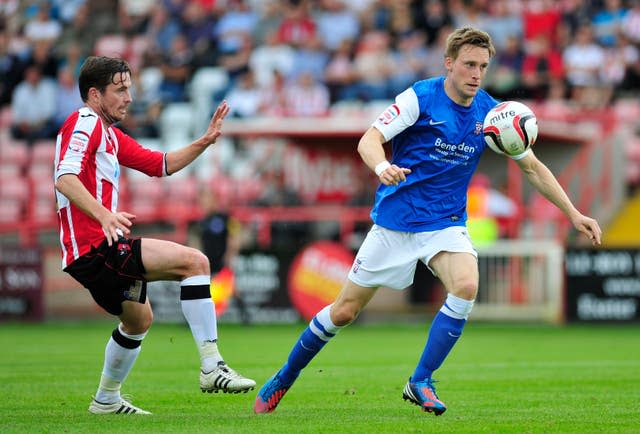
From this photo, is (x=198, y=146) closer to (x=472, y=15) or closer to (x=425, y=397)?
(x=425, y=397)

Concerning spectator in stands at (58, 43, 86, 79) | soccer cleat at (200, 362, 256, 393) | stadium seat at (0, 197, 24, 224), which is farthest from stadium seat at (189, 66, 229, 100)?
soccer cleat at (200, 362, 256, 393)

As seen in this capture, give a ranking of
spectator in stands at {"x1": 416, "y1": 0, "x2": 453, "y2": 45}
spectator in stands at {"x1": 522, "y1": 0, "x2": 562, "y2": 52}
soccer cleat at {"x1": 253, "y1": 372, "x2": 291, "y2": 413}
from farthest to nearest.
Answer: spectator in stands at {"x1": 416, "y1": 0, "x2": 453, "y2": 45} → spectator in stands at {"x1": 522, "y1": 0, "x2": 562, "y2": 52} → soccer cleat at {"x1": 253, "y1": 372, "x2": 291, "y2": 413}

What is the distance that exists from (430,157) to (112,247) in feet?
7.16

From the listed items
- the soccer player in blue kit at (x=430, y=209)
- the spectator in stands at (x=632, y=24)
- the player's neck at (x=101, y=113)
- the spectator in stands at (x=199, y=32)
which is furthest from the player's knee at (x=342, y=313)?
the spectator in stands at (x=199, y=32)

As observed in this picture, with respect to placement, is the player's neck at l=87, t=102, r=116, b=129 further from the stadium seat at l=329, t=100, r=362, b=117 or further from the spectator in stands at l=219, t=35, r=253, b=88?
the spectator in stands at l=219, t=35, r=253, b=88

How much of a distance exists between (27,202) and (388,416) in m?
16.4

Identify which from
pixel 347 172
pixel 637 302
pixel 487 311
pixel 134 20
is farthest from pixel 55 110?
pixel 637 302

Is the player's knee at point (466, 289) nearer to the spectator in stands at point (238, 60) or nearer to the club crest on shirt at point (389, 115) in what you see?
the club crest on shirt at point (389, 115)

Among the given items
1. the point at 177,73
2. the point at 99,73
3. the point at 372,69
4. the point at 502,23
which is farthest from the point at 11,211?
the point at 99,73

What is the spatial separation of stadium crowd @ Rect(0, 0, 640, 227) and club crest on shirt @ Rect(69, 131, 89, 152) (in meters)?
14.8

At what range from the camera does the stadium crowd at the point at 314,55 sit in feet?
72.3

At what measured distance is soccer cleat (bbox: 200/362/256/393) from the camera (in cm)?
736

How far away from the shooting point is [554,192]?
8102 millimetres

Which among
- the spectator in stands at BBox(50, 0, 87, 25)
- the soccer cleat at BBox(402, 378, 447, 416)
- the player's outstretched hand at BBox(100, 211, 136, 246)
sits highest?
the spectator in stands at BBox(50, 0, 87, 25)
